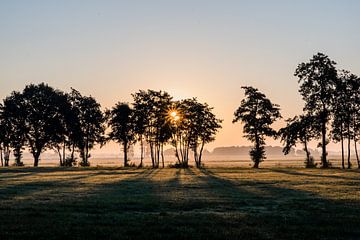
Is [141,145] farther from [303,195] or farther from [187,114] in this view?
[303,195]

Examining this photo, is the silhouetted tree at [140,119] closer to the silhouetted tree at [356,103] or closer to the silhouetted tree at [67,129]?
the silhouetted tree at [67,129]

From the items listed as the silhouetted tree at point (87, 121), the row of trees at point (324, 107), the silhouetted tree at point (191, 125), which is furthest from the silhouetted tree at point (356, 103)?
the silhouetted tree at point (87, 121)

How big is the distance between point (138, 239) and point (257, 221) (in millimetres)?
6273

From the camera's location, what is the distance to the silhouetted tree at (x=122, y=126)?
358 feet

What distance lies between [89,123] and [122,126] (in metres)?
9.38

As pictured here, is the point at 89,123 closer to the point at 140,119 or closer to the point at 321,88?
the point at 140,119

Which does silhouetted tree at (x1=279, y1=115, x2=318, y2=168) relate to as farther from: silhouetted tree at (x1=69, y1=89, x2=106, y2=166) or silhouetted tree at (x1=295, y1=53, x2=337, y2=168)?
silhouetted tree at (x1=69, y1=89, x2=106, y2=166)

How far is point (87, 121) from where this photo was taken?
110 m

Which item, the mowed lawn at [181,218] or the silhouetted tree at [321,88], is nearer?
Answer: the mowed lawn at [181,218]

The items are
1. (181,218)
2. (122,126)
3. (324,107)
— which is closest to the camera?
(181,218)

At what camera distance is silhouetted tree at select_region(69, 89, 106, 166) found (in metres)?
110

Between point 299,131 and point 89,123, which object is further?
point 89,123

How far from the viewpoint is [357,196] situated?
91.8 ft

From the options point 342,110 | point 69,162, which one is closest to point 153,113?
point 69,162
